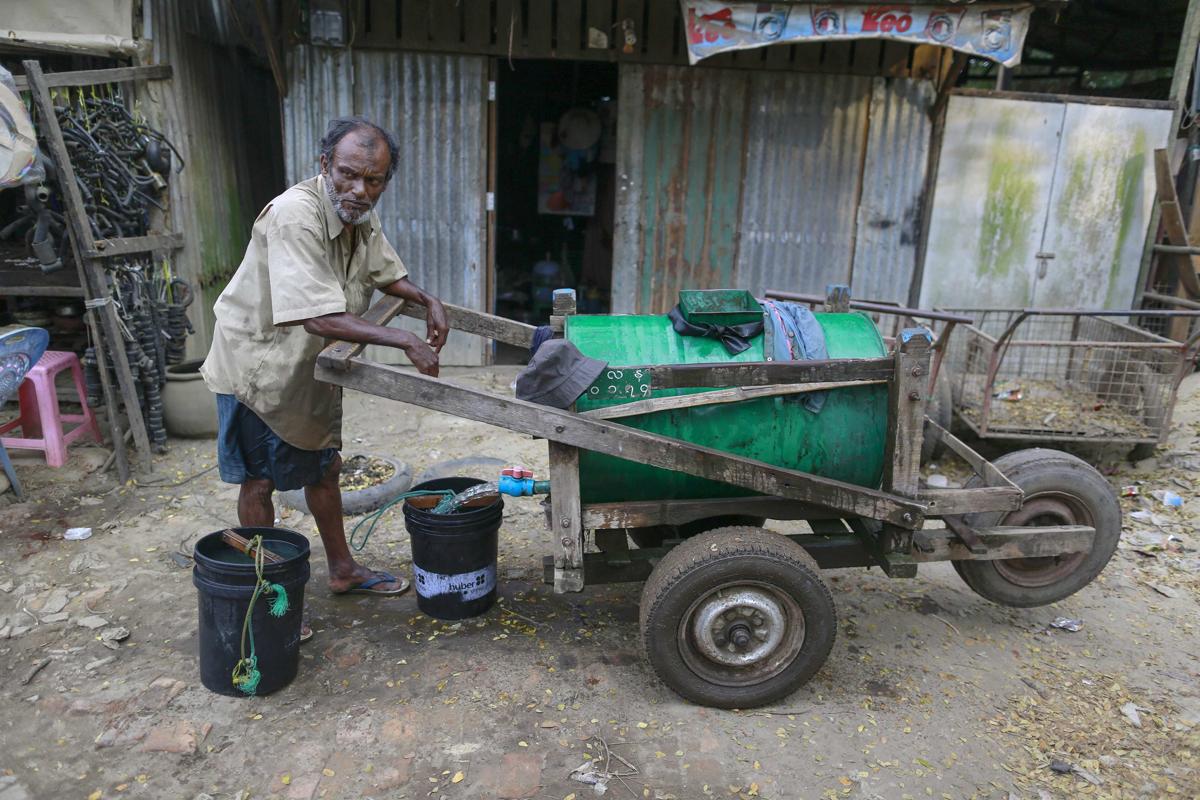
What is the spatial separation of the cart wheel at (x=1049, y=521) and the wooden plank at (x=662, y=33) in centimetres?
461

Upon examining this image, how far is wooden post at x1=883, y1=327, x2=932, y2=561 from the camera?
2908 millimetres

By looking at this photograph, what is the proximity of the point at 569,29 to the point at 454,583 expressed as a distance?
4.93 meters

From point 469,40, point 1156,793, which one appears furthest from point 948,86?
point 1156,793

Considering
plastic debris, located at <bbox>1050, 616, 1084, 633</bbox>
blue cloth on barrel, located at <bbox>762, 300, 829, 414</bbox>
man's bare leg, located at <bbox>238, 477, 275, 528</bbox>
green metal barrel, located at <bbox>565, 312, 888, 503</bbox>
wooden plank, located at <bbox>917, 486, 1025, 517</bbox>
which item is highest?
blue cloth on barrel, located at <bbox>762, 300, 829, 414</bbox>

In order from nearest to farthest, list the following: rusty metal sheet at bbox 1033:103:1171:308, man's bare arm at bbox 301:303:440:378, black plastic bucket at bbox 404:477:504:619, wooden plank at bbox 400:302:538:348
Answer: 1. man's bare arm at bbox 301:303:440:378
2. black plastic bucket at bbox 404:477:504:619
3. wooden plank at bbox 400:302:538:348
4. rusty metal sheet at bbox 1033:103:1171:308

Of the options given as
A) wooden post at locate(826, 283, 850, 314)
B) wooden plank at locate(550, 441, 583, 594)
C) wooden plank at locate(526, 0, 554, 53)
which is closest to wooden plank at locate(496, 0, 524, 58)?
wooden plank at locate(526, 0, 554, 53)

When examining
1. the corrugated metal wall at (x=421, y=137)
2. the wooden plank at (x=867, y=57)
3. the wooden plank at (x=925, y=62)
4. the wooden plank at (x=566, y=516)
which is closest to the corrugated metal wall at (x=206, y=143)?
the corrugated metal wall at (x=421, y=137)

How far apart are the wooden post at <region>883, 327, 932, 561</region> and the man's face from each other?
2.00 meters

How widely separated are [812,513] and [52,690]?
3026 mm

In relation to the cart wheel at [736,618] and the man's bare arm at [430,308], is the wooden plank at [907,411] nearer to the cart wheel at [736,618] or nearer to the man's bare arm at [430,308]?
the cart wheel at [736,618]

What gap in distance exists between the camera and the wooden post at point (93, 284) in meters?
4.63

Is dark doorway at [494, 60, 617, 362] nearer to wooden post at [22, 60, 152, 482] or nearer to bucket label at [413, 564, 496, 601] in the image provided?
wooden post at [22, 60, 152, 482]

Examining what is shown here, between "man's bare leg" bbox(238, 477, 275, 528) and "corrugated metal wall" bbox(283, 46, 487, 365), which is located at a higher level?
"corrugated metal wall" bbox(283, 46, 487, 365)

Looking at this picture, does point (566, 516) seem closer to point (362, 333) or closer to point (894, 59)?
point (362, 333)
